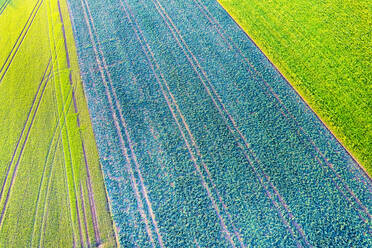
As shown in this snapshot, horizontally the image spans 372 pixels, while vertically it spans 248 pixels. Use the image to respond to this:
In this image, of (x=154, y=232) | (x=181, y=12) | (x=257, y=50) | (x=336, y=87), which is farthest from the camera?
(x=181, y=12)

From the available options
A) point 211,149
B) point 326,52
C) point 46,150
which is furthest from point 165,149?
point 326,52

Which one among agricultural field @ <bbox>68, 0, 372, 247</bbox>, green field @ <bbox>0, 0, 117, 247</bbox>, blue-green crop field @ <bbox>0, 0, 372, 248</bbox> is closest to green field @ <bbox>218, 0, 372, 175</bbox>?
agricultural field @ <bbox>68, 0, 372, 247</bbox>

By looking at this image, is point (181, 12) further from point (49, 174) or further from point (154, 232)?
point (154, 232)

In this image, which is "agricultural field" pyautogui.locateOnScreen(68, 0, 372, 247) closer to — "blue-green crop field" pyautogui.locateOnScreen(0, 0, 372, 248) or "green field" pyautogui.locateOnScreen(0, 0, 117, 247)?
"blue-green crop field" pyautogui.locateOnScreen(0, 0, 372, 248)

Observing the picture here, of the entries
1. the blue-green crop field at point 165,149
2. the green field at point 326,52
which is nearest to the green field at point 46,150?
the blue-green crop field at point 165,149

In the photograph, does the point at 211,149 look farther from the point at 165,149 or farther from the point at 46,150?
the point at 46,150

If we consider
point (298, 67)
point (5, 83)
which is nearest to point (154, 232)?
point (298, 67)
